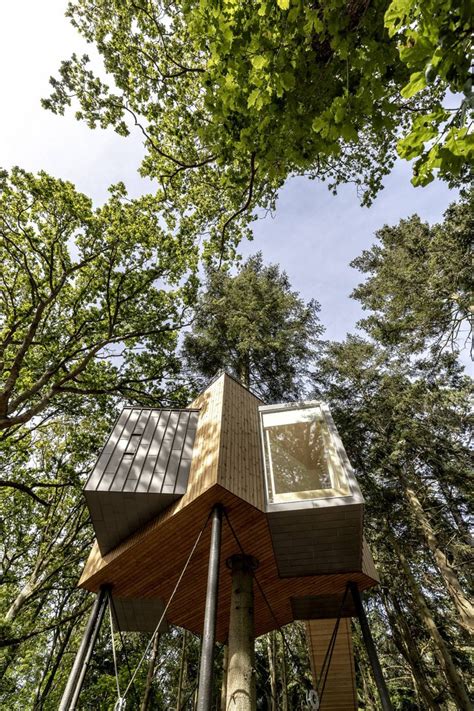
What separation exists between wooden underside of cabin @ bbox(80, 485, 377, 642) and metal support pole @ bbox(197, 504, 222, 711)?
40 centimetres

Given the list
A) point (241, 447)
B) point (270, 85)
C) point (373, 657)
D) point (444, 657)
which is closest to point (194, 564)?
point (241, 447)

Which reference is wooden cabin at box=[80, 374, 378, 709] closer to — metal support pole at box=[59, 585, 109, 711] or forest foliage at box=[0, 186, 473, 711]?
A: metal support pole at box=[59, 585, 109, 711]

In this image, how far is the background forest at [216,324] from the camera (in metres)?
4.69

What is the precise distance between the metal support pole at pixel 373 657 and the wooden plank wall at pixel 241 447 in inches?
101

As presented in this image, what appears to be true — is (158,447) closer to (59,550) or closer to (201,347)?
(201,347)

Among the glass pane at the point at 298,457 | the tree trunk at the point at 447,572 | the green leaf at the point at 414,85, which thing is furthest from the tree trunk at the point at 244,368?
the green leaf at the point at 414,85

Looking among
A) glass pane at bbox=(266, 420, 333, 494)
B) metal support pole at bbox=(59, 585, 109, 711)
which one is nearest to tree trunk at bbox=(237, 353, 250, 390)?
glass pane at bbox=(266, 420, 333, 494)

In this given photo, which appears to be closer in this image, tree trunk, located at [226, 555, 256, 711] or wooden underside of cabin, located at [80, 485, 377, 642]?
tree trunk, located at [226, 555, 256, 711]

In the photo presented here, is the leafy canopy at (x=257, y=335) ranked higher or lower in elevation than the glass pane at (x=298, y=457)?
higher

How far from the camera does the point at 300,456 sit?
21.8ft

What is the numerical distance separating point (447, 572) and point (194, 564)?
7.69 m

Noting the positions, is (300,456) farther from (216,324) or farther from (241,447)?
(216,324)

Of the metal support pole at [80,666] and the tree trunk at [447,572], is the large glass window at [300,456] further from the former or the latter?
the tree trunk at [447,572]

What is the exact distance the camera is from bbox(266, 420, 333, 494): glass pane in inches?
224
